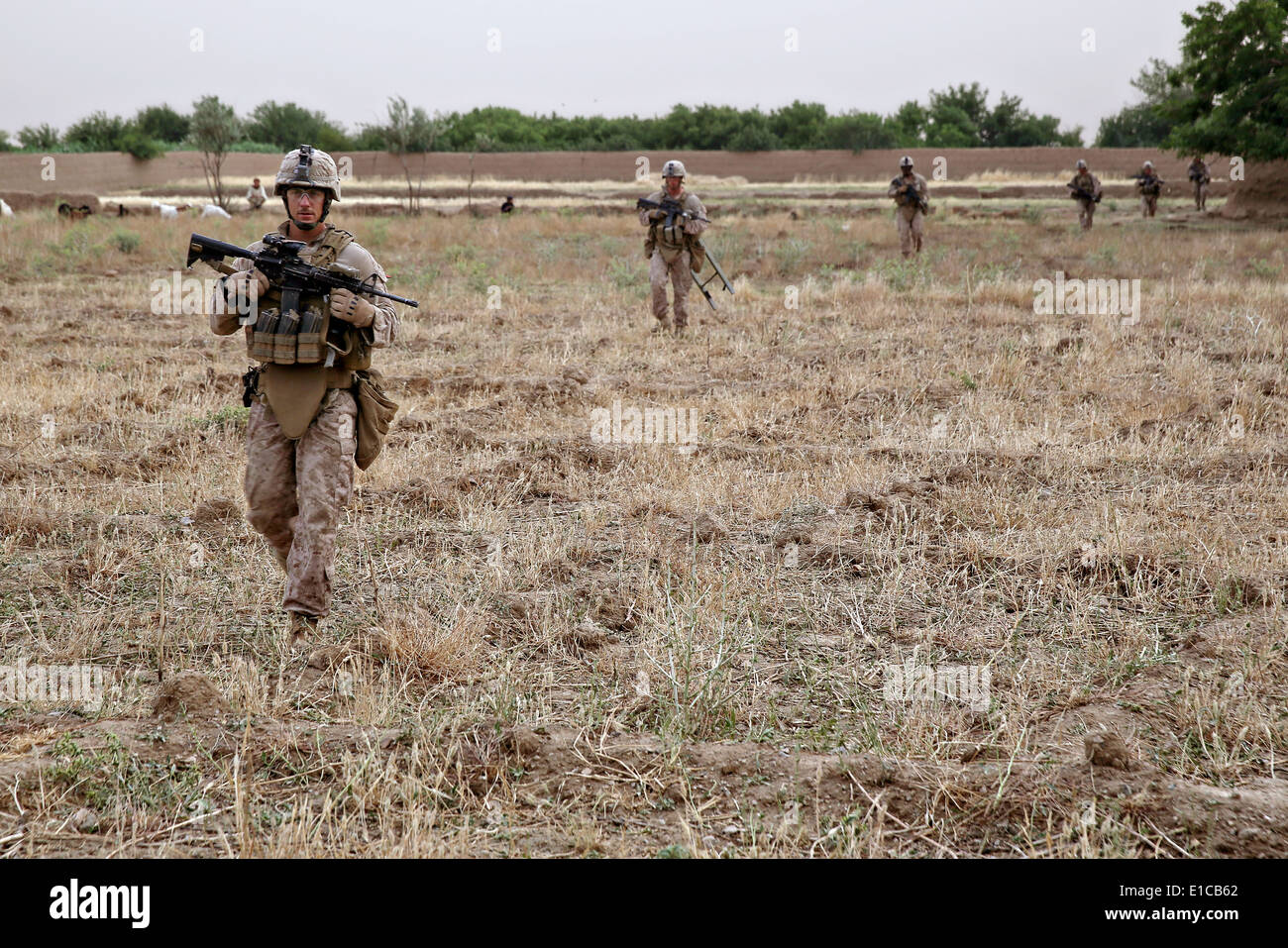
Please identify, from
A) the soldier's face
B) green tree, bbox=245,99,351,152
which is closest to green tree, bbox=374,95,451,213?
green tree, bbox=245,99,351,152

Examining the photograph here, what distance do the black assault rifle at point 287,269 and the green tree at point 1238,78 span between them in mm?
21203

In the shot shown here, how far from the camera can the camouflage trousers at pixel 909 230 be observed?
1627 cm

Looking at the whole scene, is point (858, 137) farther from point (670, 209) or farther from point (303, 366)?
point (303, 366)

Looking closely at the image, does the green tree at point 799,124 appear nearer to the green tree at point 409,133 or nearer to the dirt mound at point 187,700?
the green tree at point 409,133

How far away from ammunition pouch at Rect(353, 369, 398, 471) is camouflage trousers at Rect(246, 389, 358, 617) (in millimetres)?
53

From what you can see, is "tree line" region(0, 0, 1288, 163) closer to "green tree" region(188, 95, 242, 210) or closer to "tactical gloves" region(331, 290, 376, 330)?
"green tree" region(188, 95, 242, 210)

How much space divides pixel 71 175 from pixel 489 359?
120 feet

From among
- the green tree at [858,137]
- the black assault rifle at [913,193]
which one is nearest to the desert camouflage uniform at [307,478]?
the black assault rifle at [913,193]

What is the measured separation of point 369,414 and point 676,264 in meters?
7.05

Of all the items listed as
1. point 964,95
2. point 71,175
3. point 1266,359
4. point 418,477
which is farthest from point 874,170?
point 418,477

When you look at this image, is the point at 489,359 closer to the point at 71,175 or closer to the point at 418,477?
the point at 418,477

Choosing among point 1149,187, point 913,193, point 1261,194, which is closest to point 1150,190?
point 1149,187

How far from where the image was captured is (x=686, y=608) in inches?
163
